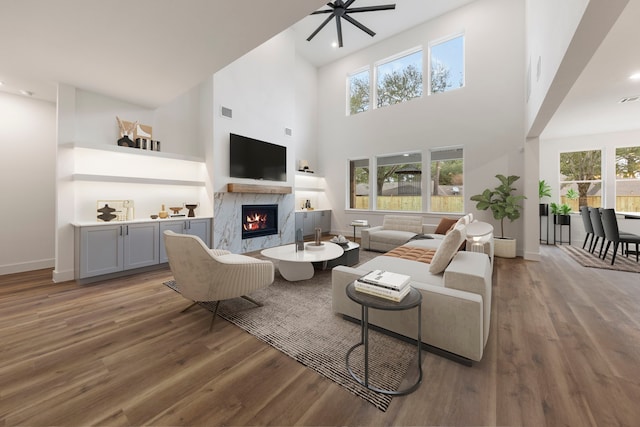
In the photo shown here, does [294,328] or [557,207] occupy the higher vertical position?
[557,207]

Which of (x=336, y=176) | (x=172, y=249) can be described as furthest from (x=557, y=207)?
(x=172, y=249)

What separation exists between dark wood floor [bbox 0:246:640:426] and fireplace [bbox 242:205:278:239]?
9.41ft

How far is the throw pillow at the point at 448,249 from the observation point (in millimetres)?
2205

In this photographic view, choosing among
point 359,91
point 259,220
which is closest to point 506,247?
point 259,220

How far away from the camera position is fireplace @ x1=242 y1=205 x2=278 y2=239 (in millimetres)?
5520

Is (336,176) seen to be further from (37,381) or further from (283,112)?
(37,381)

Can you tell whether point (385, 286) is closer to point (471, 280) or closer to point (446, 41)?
point (471, 280)

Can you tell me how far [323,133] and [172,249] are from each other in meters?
6.69

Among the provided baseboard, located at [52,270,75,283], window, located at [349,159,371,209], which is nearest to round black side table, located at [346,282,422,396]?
baseboard, located at [52,270,75,283]

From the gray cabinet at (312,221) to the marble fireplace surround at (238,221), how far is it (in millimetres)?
560

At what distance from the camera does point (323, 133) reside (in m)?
8.20

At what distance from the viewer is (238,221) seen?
5.32 m

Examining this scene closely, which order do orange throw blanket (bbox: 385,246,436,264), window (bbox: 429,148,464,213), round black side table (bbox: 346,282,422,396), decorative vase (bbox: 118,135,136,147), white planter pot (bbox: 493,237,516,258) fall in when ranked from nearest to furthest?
1. round black side table (bbox: 346,282,422,396)
2. orange throw blanket (bbox: 385,246,436,264)
3. decorative vase (bbox: 118,135,136,147)
4. white planter pot (bbox: 493,237,516,258)
5. window (bbox: 429,148,464,213)

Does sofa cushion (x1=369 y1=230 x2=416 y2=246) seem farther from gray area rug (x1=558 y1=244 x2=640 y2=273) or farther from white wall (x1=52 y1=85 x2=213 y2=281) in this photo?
white wall (x1=52 y1=85 x2=213 y2=281)
